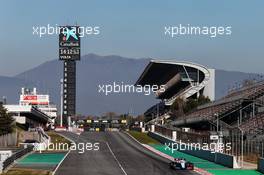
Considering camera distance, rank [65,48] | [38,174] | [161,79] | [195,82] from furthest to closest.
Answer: [161,79]
[195,82]
[65,48]
[38,174]

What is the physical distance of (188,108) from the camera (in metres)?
130

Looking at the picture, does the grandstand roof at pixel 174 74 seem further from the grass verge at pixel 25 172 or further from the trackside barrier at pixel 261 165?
the grass verge at pixel 25 172

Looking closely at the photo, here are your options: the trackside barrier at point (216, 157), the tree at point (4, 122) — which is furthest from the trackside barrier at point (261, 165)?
the tree at point (4, 122)

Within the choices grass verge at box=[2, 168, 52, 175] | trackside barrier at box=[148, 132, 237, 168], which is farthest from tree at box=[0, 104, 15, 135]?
grass verge at box=[2, 168, 52, 175]

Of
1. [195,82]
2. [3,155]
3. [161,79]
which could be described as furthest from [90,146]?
[161,79]

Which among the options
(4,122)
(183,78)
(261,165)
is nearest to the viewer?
(261,165)

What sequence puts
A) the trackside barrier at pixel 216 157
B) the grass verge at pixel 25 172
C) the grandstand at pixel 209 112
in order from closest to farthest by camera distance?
the grass verge at pixel 25 172 < the trackside barrier at pixel 216 157 < the grandstand at pixel 209 112

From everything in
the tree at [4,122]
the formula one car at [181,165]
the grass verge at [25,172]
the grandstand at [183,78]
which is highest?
the grandstand at [183,78]

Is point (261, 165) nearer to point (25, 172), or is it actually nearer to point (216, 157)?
point (216, 157)

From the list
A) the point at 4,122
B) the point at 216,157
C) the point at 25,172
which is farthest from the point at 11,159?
the point at 4,122

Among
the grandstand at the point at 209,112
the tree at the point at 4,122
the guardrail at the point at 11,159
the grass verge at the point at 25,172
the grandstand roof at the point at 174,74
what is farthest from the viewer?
the grandstand roof at the point at 174,74

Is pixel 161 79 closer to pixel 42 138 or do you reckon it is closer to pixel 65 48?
pixel 65 48

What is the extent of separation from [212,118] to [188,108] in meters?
51.7

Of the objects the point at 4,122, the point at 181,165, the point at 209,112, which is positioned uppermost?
the point at 209,112
